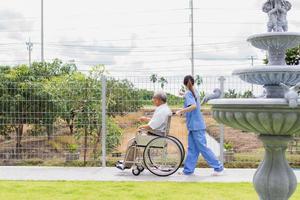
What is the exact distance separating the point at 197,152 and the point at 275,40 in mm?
3415

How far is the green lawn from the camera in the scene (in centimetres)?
566

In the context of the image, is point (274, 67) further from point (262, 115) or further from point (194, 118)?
point (194, 118)

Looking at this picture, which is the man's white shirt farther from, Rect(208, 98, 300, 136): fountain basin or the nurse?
Rect(208, 98, 300, 136): fountain basin

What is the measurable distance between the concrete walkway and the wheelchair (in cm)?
12

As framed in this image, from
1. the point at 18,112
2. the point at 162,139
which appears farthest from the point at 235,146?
the point at 18,112

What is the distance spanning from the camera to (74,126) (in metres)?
8.52

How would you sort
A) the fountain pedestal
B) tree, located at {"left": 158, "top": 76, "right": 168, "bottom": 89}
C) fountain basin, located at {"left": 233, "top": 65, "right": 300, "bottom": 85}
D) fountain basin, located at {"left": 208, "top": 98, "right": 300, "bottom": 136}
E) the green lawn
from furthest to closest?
1. tree, located at {"left": 158, "top": 76, "right": 168, "bottom": 89}
2. the green lawn
3. the fountain pedestal
4. fountain basin, located at {"left": 233, "top": 65, "right": 300, "bottom": 85}
5. fountain basin, located at {"left": 208, "top": 98, "right": 300, "bottom": 136}

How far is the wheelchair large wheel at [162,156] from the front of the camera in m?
6.87

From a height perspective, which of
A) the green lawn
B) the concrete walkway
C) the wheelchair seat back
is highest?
the wheelchair seat back

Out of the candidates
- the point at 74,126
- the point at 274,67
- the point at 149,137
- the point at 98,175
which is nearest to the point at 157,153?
the point at 149,137

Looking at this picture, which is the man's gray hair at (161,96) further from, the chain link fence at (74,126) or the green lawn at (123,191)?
the green lawn at (123,191)

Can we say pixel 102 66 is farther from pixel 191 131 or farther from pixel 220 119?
pixel 220 119

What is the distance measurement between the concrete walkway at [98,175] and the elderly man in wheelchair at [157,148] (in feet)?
0.47

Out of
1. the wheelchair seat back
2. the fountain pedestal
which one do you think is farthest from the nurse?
the fountain pedestal
